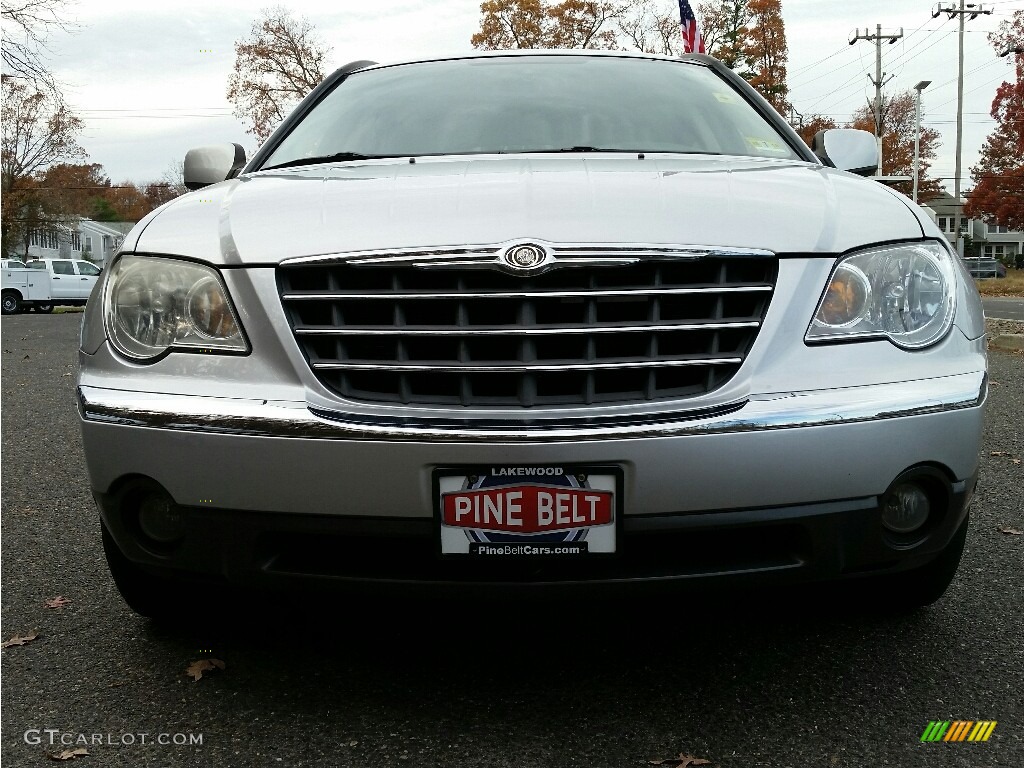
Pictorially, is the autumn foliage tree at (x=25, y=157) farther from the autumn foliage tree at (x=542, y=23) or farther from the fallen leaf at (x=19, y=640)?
the fallen leaf at (x=19, y=640)

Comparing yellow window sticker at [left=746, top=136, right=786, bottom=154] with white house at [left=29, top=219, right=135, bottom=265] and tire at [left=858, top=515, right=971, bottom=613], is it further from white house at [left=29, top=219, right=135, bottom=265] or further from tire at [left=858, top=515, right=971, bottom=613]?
white house at [left=29, top=219, right=135, bottom=265]

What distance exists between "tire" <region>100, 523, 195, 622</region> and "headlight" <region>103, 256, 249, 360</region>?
52 cm

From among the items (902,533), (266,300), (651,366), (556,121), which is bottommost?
(902,533)

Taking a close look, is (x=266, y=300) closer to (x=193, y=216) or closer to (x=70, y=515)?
(x=193, y=216)

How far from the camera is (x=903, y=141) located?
195 ft

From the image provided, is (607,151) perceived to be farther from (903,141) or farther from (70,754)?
(903,141)

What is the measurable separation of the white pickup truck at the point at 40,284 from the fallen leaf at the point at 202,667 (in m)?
30.4

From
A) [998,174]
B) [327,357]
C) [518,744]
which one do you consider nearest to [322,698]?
[518,744]

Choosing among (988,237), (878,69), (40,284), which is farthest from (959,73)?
(988,237)

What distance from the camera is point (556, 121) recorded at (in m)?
3.21

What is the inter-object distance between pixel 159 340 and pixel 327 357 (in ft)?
1.31

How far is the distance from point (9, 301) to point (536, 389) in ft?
104

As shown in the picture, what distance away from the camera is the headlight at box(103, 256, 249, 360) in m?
2.17

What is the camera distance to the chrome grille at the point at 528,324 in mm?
2010
